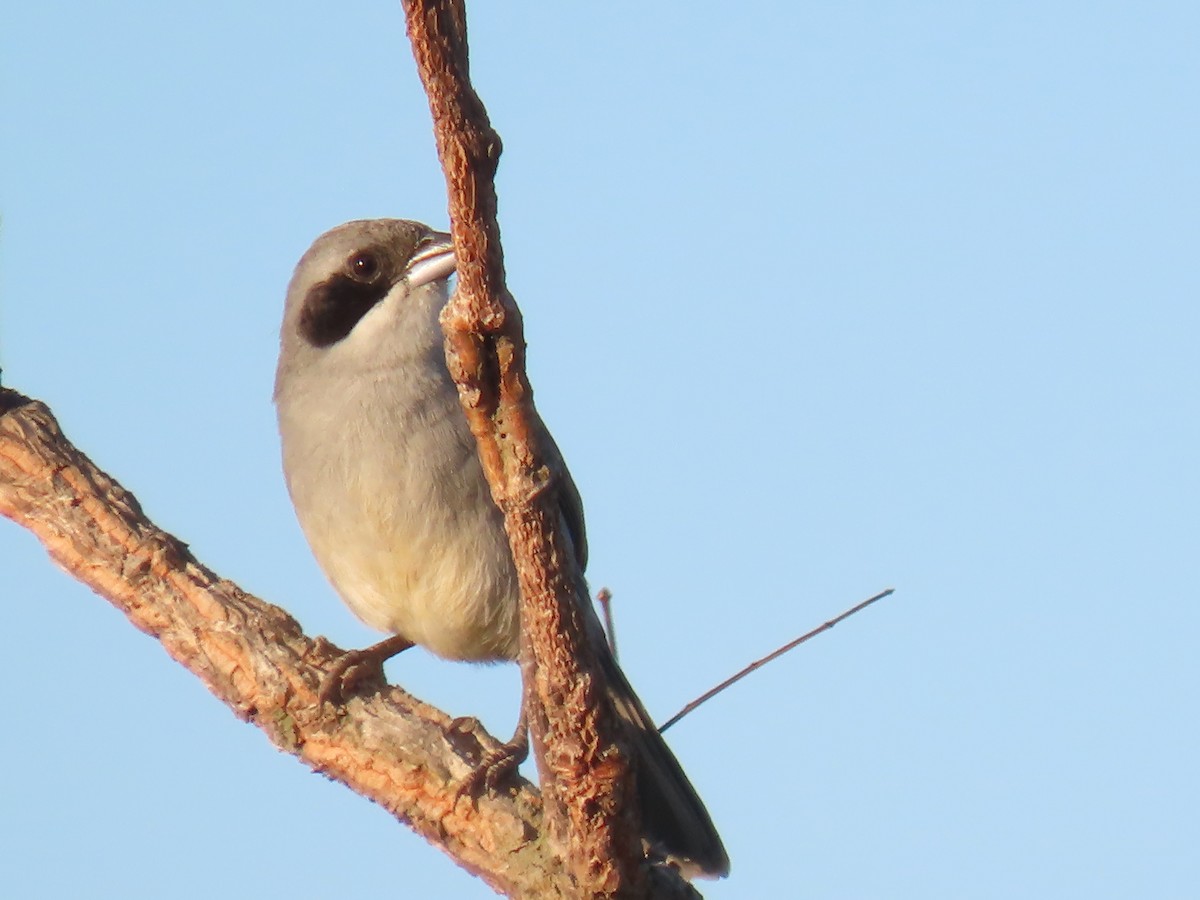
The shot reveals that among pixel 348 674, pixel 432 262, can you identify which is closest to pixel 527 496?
pixel 348 674

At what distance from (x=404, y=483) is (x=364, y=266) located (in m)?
1.20

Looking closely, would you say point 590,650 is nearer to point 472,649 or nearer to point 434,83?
point 434,83

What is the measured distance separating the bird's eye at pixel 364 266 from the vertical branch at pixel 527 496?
3.10m

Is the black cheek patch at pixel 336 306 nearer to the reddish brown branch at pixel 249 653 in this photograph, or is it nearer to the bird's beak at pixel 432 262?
the bird's beak at pixel 432 262

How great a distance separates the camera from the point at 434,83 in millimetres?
3869

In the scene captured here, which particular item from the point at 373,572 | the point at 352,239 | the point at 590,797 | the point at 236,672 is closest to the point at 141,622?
the point at 236,672

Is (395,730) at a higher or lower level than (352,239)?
lower

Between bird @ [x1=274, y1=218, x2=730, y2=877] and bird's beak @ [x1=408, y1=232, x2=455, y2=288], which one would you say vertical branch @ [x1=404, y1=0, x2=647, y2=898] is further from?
bird's beak @ [x1=408, y1=232, x2=455, y2=288]

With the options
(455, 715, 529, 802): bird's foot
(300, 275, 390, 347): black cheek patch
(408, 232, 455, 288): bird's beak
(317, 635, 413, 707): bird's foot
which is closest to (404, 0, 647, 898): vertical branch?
(455, 715, 529, 802): bird's foot

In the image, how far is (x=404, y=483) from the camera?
6.91 metres

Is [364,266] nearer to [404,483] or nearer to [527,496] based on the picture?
[404,483]

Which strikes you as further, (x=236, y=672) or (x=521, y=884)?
(x=236, y=672)

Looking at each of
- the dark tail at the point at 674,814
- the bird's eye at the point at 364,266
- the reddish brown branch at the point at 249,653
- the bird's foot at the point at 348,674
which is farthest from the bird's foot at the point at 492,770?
the bird's eye at the point at 364,266

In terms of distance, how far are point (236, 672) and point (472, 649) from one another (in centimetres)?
125
